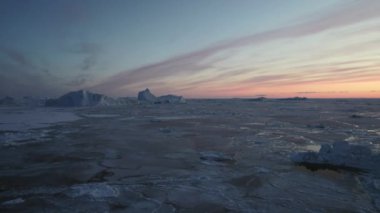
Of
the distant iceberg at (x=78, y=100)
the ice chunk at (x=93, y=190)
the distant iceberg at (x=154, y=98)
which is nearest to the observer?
the ice chunk at (x=93, y=190)

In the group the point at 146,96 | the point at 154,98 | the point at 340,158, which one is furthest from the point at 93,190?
the point at 154,98

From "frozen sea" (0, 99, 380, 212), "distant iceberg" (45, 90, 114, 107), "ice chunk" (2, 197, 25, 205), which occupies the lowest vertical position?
"frozen sea" (0, 99, 380, 212)

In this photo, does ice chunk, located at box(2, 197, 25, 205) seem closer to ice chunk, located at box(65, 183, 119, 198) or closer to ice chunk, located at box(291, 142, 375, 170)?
ice chunk, located at box(65, 183, 119, 198)

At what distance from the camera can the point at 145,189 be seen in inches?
241

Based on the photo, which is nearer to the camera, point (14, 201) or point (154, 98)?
point (14, 201)

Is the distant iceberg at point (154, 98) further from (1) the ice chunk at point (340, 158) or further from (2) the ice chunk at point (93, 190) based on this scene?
(2) the ice chunk at point (93, 190)

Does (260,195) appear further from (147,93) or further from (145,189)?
(147,93)

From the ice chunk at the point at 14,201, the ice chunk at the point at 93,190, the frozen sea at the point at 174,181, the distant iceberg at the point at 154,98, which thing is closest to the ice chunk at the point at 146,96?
the distant iceberg at the point at 154,98

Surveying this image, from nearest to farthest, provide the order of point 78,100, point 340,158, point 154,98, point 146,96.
A: point 340,158 → point 78,100 → point 146,96 → point 154,98

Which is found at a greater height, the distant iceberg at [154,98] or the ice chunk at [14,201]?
the distant iceberg at [154,98]

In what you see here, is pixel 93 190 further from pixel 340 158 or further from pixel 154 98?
pixel 154 98

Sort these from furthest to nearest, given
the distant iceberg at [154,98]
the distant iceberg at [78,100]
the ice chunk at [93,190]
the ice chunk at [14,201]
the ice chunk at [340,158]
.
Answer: the distant iceberg at [154,98] < the distant iceberg at [78,100] < the ice chunk at [340,158] < the ice chunk at [93,190] < the ice chunk at [14,201]

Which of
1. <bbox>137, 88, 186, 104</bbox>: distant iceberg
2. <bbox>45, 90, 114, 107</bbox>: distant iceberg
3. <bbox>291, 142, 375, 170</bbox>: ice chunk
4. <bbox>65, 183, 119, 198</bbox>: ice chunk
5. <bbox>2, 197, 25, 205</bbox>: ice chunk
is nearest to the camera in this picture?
<bbox>2, 197, 25, 205</bbox>: ice chunk

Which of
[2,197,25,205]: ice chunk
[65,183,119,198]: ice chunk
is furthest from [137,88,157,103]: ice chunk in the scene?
[2,197,25,205]: ice chunk
